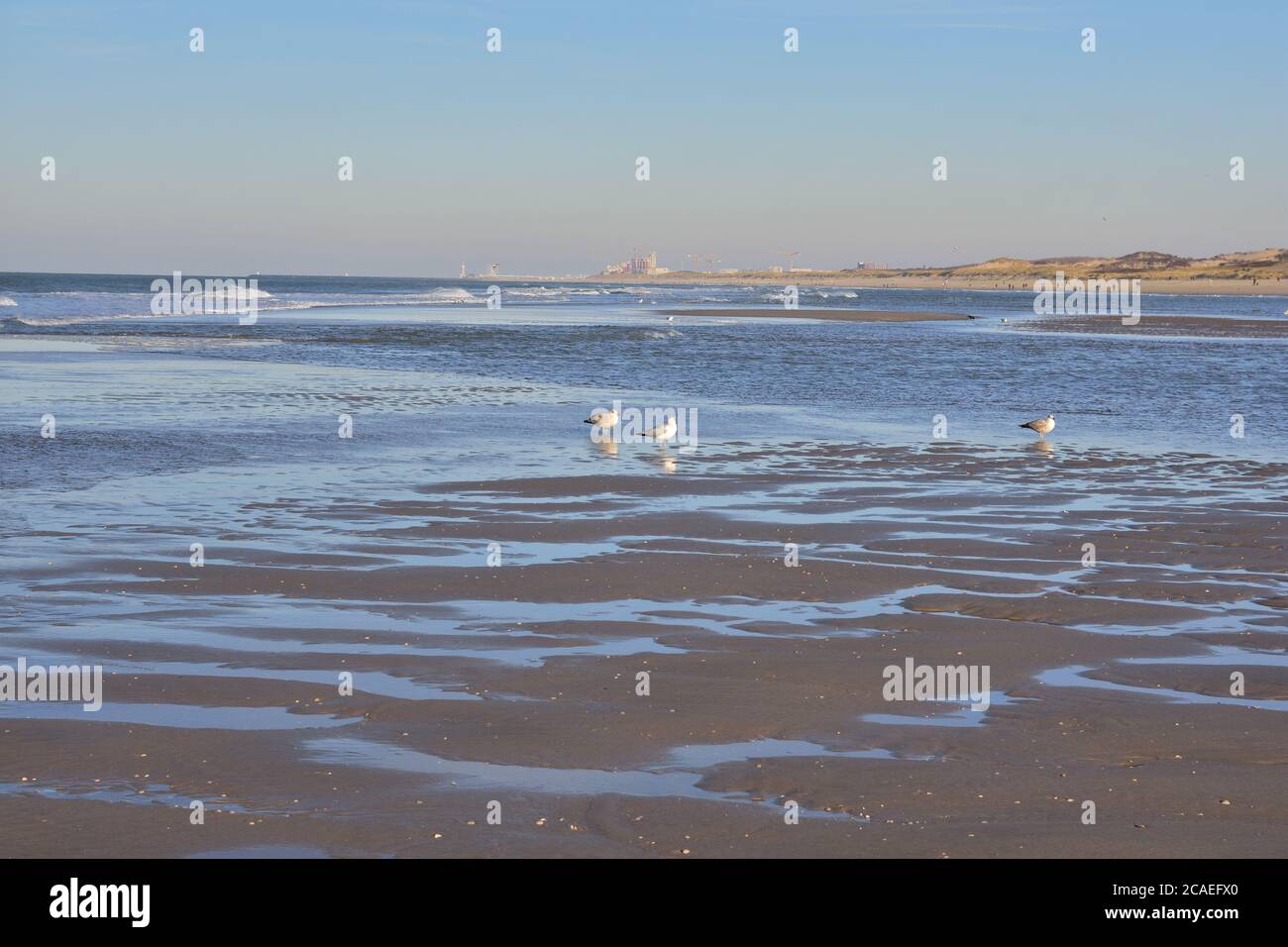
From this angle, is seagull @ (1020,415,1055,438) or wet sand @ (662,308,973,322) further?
wet sand @ (662,308,973,322)

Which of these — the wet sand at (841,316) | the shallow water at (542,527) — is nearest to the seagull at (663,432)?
the shallow water at (542,527)

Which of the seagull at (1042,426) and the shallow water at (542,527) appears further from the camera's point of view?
the seagull at (1042,426)

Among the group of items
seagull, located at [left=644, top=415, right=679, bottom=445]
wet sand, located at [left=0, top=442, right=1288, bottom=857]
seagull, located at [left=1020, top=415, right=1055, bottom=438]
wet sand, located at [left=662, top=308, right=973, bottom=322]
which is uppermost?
wet sand, located at [left=662, top=308, right=973, bottom=322]

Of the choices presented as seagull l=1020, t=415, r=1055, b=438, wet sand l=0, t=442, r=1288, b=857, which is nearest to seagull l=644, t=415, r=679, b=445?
wet sand l=0, t=442, r=1288, b=857

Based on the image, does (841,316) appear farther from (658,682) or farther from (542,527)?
(658,682)

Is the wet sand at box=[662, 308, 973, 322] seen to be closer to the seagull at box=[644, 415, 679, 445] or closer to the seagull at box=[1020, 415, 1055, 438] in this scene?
the seagull at box=[1020, 415, 1055, 438]

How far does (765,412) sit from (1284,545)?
38.9 feet

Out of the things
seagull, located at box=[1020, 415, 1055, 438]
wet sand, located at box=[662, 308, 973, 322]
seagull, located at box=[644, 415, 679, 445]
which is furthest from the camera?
wet sand, located at box=[662, 308, 973, 322]

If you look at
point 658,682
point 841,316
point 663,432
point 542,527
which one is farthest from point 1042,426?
point 841,316

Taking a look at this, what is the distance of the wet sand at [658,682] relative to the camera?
224 inches

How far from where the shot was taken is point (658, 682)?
775 cm

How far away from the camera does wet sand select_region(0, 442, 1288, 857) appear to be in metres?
5.70

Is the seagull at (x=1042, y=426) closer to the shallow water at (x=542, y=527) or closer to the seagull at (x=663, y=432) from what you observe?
the shallow water at (x=542, y=527)

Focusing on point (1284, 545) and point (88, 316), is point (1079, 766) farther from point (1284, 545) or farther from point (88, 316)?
point (88, 316)
